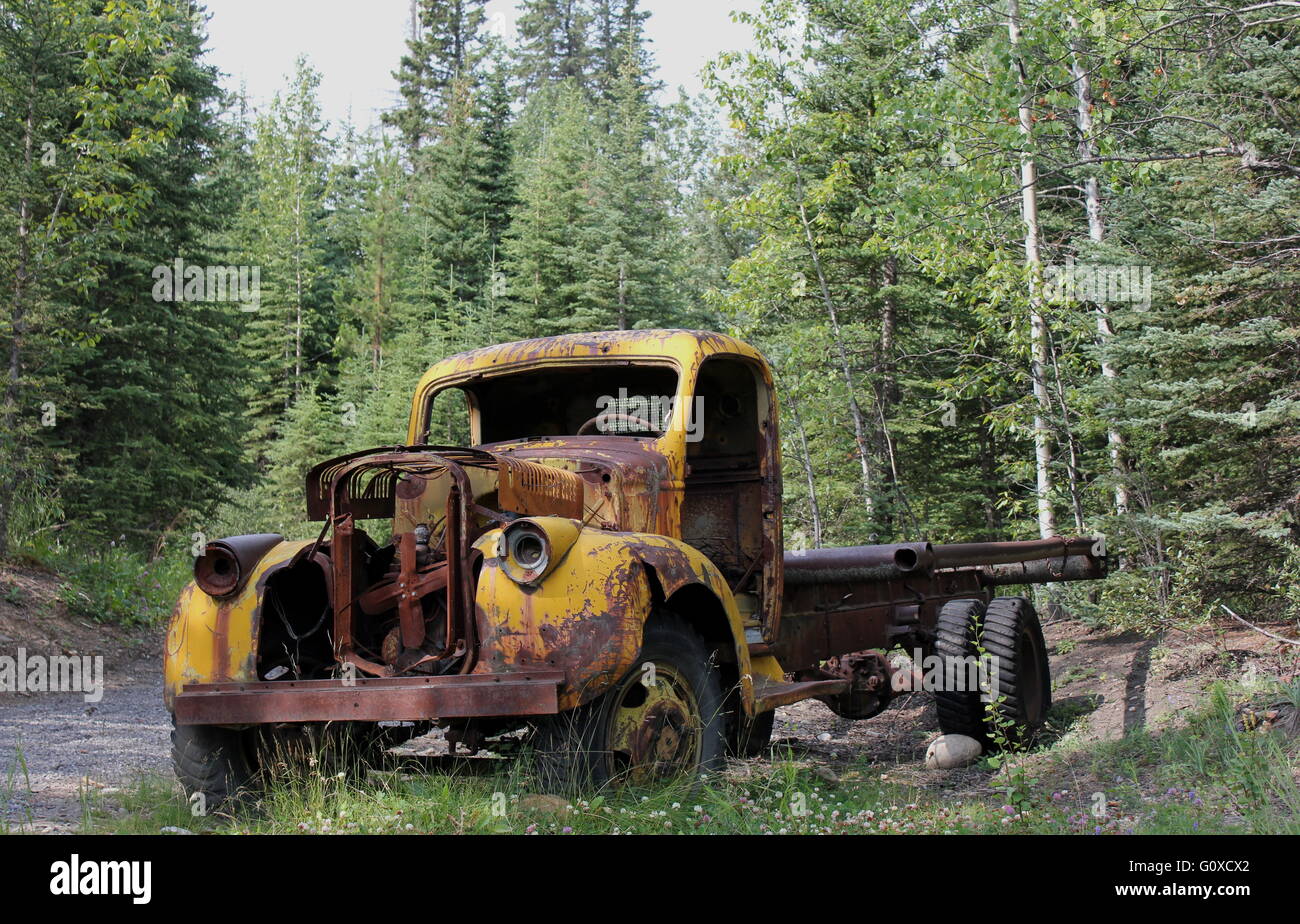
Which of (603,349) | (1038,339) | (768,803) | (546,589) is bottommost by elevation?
(768,803)

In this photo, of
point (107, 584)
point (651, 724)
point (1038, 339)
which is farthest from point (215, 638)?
point (1038, 339)

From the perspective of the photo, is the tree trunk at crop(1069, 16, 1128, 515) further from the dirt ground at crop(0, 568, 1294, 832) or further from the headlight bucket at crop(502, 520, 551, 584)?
the headlight bucket at crop(502, 520, 551, 584)

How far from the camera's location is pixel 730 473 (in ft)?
23.3

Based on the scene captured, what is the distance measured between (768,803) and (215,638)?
256 cm

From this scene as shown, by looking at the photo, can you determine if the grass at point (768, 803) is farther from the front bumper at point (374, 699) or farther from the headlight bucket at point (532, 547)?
the headlight bucket at point (532, 547)

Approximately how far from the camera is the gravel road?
5.21m

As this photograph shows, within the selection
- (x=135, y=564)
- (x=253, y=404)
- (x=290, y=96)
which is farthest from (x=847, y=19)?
(x=290, y=96)

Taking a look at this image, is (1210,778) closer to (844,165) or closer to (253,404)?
(844,165)

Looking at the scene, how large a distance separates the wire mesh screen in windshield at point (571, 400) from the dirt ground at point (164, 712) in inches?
82.6

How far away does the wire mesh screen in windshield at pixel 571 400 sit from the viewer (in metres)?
6.76

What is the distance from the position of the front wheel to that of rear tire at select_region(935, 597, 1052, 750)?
2.51 metres

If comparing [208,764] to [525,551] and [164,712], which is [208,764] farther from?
[164,712]

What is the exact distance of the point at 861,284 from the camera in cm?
1964

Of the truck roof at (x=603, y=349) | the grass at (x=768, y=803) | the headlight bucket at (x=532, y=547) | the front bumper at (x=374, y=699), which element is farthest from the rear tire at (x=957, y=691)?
the front bumper at (x=374, y=699)
